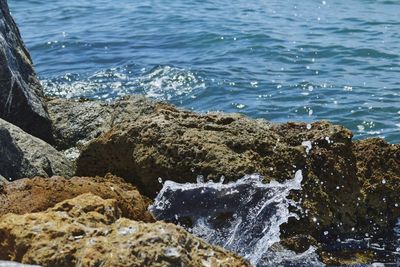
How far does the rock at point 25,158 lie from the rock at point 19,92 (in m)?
0.74

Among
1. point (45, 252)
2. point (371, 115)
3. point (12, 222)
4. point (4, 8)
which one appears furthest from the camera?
point (371, 115)

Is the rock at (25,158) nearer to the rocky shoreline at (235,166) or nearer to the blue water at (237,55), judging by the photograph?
the rocky shoreline at (235,166)

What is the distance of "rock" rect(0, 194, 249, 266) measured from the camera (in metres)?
3.47

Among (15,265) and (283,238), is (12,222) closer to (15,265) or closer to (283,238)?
(15,265)

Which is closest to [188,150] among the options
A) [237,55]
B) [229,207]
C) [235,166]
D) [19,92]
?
[235,166]

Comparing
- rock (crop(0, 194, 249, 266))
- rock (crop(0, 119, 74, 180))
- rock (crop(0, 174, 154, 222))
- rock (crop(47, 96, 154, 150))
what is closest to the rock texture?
rock (crop(0, 119, 74, 180))

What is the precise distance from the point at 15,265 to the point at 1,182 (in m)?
1.79

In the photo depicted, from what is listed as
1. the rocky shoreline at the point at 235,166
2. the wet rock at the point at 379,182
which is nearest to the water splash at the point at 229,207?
the rocky shoreline at the point at 235,166

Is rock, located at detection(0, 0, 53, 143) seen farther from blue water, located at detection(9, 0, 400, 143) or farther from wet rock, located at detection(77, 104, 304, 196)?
blue water, located at detection(9, 0, 400, 143)

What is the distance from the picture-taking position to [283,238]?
545 centimetres

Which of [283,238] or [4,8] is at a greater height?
[4,8]

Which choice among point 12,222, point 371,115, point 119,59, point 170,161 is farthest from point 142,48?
point 12,222

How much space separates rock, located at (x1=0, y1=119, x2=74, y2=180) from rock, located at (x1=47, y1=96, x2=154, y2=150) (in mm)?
867

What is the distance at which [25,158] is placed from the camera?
5.93 meters
